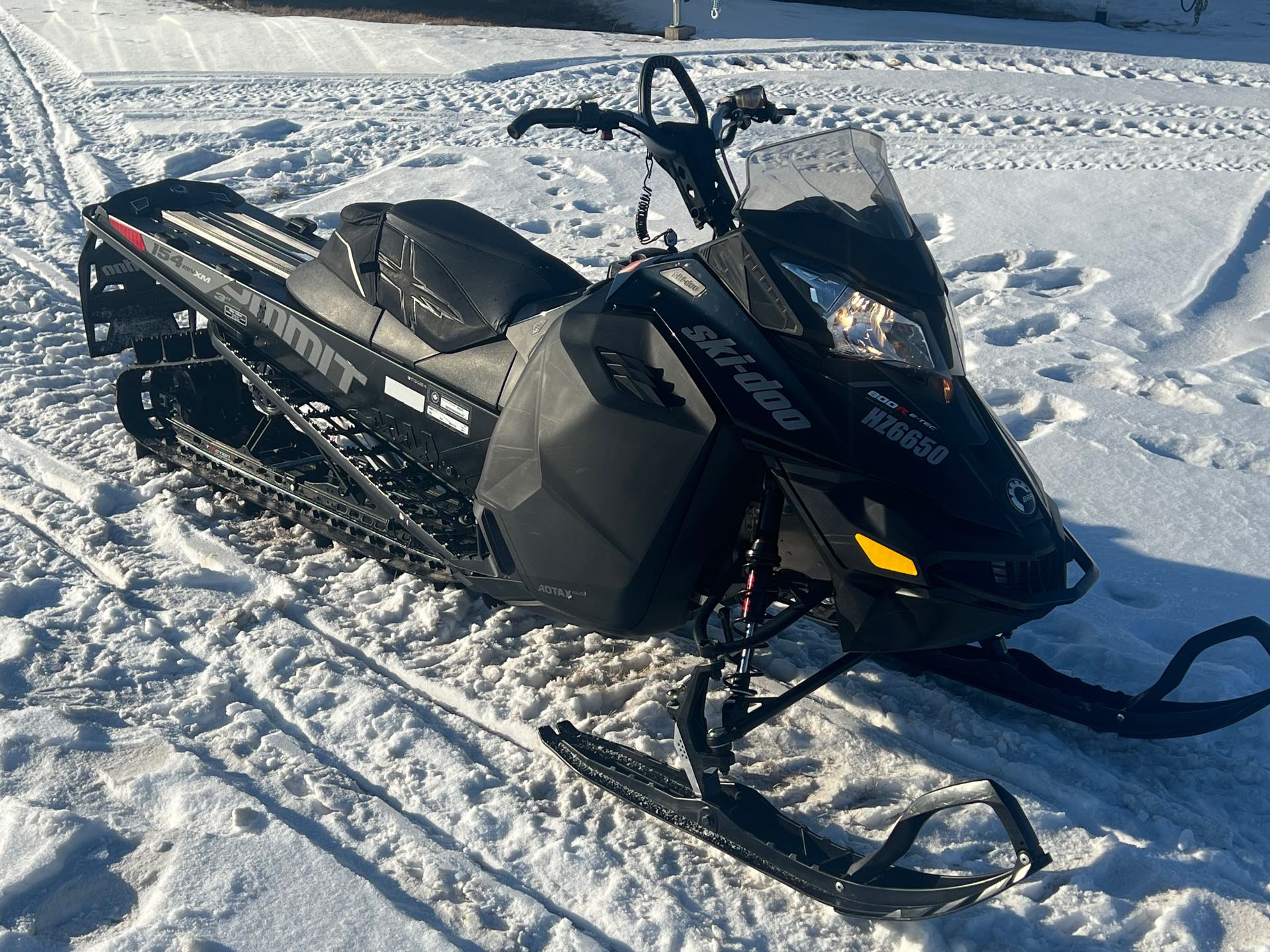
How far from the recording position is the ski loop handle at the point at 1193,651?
106 inches

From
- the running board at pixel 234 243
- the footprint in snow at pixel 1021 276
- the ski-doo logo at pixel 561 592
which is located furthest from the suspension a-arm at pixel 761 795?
the footprint in snow at pixel 1021 276

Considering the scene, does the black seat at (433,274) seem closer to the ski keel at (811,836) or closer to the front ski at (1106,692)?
the ski keel at (811,836)

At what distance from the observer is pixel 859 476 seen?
232 cm

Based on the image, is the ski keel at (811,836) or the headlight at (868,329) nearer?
the ski keel at (811,836)

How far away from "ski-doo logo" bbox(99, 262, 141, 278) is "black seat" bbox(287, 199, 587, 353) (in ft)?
3.50

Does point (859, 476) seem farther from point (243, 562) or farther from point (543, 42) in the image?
point (543, 42)

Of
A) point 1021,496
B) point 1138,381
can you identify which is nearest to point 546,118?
point 1021,496

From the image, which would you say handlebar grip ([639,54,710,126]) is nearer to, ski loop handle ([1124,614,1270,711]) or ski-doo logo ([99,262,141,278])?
ski loop handle ([1124,614,1270,711])

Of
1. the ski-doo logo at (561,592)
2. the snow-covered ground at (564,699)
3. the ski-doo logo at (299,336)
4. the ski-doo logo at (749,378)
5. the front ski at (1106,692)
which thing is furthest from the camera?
the ski-doo logo at (299,336)

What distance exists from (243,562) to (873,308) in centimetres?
212

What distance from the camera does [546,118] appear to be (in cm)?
272

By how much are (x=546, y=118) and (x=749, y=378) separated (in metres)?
0.85

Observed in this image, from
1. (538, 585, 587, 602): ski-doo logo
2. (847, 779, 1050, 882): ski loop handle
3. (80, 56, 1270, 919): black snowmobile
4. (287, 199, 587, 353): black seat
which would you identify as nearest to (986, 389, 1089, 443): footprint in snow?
(80, 56, 1270, 919): black snowmobile

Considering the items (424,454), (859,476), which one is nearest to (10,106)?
(424,454)
